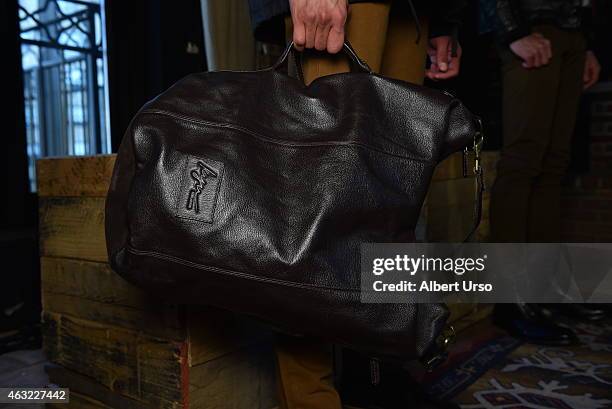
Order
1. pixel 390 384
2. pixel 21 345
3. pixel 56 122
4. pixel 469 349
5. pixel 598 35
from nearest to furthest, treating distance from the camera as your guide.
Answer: pixel 390 384 < pixel 469 349 < pixel 21 345 < pixel 56 122 < pixel 598 35

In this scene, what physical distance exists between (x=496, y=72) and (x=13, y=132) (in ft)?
8.10

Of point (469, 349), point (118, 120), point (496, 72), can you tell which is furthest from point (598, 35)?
point (118, 120)

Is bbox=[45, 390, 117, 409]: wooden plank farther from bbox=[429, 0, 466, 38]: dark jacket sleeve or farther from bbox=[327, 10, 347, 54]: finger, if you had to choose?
bbox=[429, 0, 466, 38]: dark jacket sleeve

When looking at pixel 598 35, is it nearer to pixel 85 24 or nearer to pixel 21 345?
pixel 85 24

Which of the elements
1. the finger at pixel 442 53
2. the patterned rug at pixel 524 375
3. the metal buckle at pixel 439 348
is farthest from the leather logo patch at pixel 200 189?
the patterned rug at pixel 524 375

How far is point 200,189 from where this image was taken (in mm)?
712

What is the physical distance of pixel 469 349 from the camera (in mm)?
1646

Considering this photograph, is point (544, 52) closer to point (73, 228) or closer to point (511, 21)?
point (511, 21)

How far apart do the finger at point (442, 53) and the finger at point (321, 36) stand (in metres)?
0.39

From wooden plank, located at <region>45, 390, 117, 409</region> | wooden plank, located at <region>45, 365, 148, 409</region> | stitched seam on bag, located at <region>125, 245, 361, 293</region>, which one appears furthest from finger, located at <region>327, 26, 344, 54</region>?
wooden plank, located at <region>45, 390, 117, 409</region>

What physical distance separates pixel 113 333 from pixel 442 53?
847mm

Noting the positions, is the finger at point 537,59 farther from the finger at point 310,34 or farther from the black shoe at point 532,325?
the finger at point 310,34

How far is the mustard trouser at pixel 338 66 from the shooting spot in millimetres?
875

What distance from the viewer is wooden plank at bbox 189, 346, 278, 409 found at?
1042 mm
